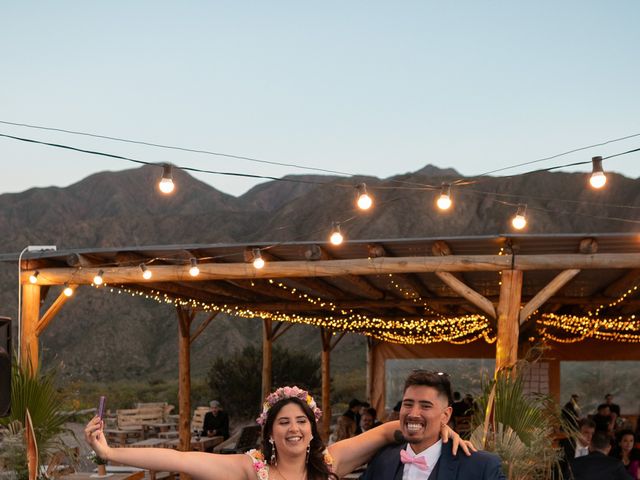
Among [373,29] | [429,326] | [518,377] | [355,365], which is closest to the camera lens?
[518,377]

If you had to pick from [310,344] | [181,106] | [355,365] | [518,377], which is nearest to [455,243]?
[518,377]

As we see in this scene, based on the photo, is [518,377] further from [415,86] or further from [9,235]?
[9,235]

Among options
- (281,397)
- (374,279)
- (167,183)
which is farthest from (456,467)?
(374,279)

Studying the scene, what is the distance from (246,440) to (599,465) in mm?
8893

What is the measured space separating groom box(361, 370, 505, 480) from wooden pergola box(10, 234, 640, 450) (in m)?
5.48

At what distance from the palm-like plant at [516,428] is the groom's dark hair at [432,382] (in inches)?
158

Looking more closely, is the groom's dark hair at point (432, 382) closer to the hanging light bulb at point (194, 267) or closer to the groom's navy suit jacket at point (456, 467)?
the groom's navy suit jacket at point (456, 467)

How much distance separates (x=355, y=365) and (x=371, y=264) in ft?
117

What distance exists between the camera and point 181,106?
64.9 m

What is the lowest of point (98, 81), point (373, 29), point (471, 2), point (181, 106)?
point (471, 2)

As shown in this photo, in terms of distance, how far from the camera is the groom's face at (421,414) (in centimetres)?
313

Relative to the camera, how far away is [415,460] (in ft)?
10.3

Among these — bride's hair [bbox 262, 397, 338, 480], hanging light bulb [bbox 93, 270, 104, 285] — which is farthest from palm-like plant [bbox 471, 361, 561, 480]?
hanging light bulb [bbox 93, 270, 104, 285]

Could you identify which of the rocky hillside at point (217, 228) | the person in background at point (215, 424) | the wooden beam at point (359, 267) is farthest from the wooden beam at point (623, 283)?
the rocky hillside at point (217, 228)
